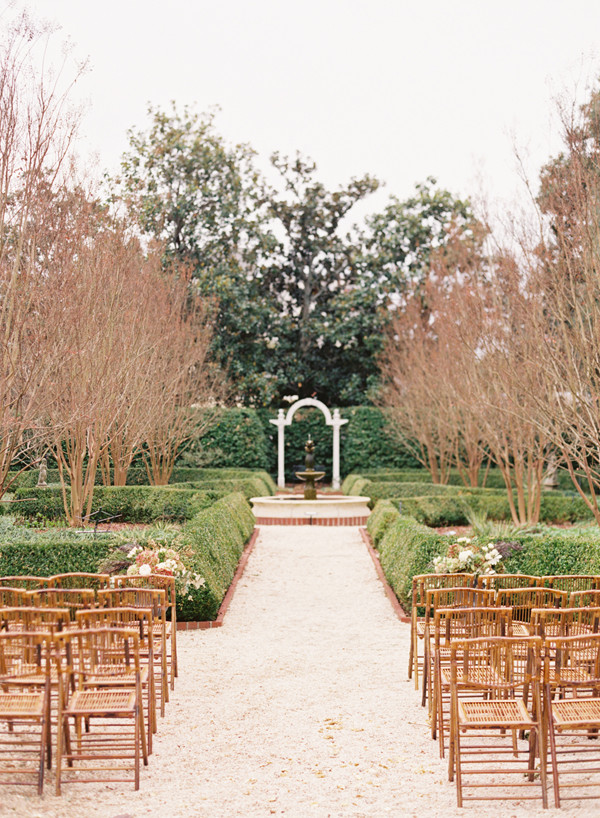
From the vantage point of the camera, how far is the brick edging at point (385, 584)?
9614 millimetres

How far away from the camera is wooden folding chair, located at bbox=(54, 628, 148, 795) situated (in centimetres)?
453

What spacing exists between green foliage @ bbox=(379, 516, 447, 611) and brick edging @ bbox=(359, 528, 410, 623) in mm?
67

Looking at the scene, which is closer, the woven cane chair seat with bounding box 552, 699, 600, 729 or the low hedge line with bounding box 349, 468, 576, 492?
the woven cane chair seat with bounding box 552, 699, 600, 729

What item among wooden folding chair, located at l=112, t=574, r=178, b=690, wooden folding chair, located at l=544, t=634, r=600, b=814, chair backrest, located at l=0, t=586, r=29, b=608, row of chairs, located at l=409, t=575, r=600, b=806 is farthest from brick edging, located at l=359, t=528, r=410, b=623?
chair backrest, located at l=0, t=586, r=29, b=608

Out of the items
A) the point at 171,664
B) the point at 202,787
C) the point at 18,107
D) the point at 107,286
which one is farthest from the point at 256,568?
the point at 202,787

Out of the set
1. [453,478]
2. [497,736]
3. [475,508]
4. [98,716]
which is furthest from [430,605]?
[453,478]

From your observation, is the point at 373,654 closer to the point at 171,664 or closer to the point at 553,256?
the point at 171,664

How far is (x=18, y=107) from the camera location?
32.3ft

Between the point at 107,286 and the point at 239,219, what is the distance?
55.5 feet

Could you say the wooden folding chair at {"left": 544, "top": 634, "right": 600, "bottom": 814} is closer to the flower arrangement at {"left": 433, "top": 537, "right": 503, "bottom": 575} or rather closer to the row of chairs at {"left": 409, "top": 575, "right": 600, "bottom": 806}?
the row of chairs at {"left": 409, "top": 575, "right": 600, "bottom": 806}

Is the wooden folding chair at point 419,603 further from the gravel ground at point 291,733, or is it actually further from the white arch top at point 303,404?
the white arch top at point 303,404

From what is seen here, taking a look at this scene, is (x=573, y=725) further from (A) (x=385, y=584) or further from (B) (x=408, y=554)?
(A) (x=385, y=584)

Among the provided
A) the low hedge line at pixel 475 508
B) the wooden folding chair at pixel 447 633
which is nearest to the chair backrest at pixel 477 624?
the wooden folding chair at pixel 447 633

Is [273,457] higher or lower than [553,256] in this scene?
lower
